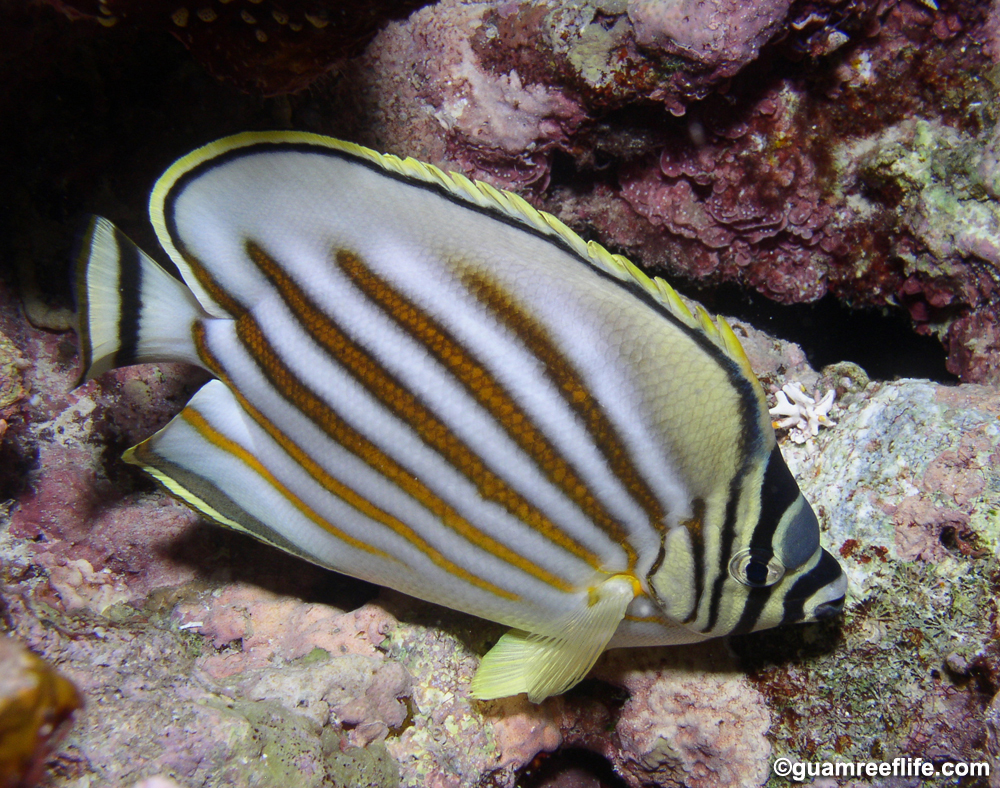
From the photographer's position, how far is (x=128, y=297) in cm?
169

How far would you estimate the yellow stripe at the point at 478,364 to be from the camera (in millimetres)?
1560

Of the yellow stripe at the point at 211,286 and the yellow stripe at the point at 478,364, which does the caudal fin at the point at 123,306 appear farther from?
the yellow stripe at the point at 478,364

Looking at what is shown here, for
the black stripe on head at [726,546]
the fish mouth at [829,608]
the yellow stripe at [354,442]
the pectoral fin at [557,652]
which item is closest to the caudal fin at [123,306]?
the yellow stripe at [354,442]

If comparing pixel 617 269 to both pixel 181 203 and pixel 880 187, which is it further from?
pixel 880 187

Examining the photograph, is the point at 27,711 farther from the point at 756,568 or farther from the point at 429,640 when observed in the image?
the point at 756,568

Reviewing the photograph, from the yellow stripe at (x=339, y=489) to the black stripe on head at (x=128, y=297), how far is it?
0.55ft

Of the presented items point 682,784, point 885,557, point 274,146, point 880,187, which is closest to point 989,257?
point 880,187

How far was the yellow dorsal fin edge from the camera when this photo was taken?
61.9 inches

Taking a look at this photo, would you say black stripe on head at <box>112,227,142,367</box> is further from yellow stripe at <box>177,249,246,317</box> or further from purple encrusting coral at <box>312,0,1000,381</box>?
purple encrusting coral at <box>312,0,1000,381</box>

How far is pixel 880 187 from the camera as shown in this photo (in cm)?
265

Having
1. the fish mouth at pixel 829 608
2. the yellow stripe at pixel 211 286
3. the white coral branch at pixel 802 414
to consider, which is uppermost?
the white coral branch at pixel 802 414

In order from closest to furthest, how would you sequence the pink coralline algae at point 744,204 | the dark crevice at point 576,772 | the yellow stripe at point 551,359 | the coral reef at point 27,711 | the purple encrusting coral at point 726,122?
the coral reef at point 27,711, the yellow stripe at point 551,359, the purple encrusting coral at point 726,122, the pink coralline algae at point 744,204, the dark crevice at point 576,772

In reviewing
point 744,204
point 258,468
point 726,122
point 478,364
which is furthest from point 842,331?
point 258,468

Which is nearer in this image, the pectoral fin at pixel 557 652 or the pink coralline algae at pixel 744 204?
the pectoral fin at pixel 557 652
